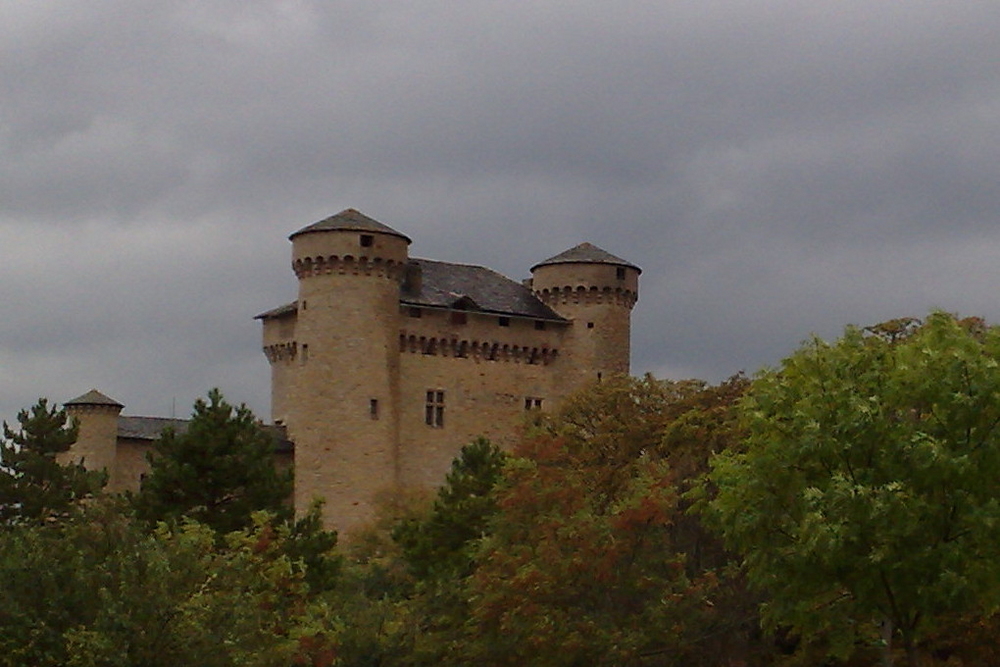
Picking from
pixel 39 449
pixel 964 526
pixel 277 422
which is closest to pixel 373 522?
pixel 277 422

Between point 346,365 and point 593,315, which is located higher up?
point 593,315

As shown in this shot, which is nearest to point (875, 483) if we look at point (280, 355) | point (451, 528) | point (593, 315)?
point (451, 528)

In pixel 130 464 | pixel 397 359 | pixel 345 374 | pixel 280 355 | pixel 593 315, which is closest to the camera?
pixel 345 374

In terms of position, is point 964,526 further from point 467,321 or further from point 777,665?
point 467,321

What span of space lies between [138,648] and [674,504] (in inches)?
537

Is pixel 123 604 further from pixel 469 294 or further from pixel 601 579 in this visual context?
pixel 469 294

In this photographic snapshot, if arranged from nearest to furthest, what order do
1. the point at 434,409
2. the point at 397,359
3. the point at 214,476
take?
1. the point at 214,476
2. the point at 397,359
3. the point at 434,409

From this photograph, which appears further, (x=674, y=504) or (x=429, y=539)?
(x=429, y=539)

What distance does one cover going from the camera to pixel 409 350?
8681 centimetres

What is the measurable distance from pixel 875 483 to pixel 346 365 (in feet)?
164

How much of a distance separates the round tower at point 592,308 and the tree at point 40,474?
2657 centimetres

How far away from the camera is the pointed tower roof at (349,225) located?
84562mm

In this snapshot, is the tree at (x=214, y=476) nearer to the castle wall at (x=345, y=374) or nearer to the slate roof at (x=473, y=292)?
the castle wall at (x=345, y=374)

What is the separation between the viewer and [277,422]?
88.1 meters
